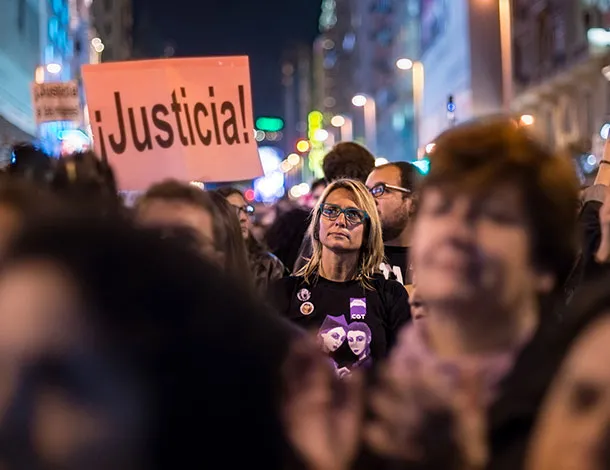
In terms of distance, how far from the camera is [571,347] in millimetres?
1904

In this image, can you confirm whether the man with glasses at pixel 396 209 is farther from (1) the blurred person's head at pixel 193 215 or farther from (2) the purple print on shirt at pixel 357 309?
(1) the blurred person's head at pixel 193 215

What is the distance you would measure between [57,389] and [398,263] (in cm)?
478

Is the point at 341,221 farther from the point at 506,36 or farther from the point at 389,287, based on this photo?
the point at 506,36

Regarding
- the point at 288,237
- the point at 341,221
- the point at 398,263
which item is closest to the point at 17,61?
the point at 288,237

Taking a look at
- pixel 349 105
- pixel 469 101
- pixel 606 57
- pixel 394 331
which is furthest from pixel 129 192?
pixel 349 105

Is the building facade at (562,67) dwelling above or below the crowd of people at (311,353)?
above

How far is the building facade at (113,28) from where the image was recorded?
98312 millimetres

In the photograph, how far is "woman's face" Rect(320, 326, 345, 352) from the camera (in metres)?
4.69

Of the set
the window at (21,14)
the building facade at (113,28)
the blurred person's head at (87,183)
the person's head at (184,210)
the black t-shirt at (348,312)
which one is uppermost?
the building facade at (113,28)

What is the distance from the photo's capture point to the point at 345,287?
207 inches

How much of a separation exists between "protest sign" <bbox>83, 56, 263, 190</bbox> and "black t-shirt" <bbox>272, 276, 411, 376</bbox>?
1.19m

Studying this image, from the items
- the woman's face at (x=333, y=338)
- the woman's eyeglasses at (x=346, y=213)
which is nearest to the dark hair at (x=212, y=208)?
the woman's face at (x=333, y=338)

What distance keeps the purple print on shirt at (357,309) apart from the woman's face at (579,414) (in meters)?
3.14

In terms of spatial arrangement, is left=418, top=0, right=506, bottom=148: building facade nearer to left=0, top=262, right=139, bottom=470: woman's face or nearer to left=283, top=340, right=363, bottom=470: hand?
left=283, top=340, right=363, bottom=470: hand
